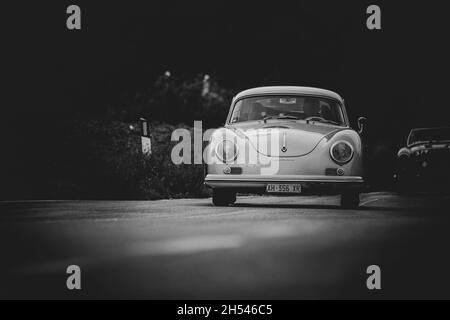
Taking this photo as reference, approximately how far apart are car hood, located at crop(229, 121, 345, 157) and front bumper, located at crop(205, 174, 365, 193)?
14.6 inches

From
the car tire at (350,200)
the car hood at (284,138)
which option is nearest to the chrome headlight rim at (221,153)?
the car hood at (284,138)

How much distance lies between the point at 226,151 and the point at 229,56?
40.0 feet

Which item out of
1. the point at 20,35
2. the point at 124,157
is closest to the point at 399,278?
the point at 124,157

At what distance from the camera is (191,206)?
506 inches

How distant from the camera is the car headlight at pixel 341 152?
11.9 m

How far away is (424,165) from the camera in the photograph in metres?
17.7

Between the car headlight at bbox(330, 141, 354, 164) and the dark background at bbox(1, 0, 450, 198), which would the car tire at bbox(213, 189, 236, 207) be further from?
the dark background at bbox(1, 0, 450, 198)

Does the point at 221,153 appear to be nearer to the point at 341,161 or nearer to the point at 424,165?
the point at 341,161

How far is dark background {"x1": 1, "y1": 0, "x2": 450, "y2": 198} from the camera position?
64.5 feet

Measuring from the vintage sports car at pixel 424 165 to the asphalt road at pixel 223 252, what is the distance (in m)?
5.74

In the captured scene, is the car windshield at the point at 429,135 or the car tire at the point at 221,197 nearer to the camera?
the car tire at the point at 221,197

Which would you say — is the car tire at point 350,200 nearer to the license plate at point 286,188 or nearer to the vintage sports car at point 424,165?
the license plate at point 286,188

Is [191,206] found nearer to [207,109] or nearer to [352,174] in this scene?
[352,174]
